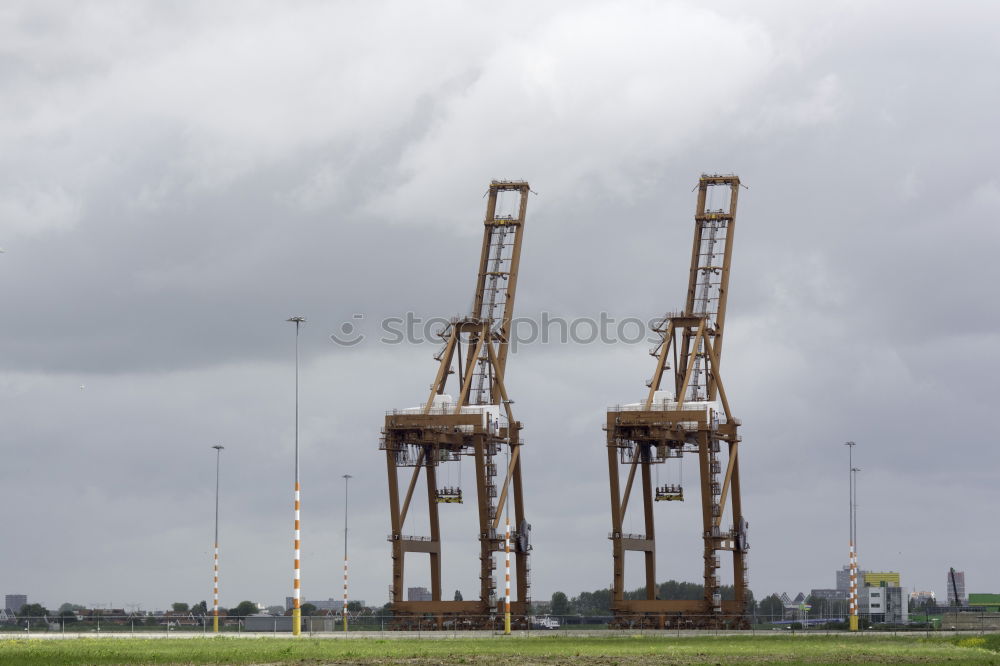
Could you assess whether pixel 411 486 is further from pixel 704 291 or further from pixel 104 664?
pixel 104 664

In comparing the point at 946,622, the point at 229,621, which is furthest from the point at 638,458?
the point at 946,622

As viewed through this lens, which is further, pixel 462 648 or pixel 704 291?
pixel 704 291

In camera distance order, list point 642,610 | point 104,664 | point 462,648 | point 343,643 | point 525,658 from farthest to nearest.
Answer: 1. point 642,610
2. point 343,643
3. point 462,648
4. point 525,658
5. point 104,664

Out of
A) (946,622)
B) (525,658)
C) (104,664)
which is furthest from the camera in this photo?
(946,622)

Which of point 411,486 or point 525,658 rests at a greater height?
point 411,486

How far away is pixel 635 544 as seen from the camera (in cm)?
12256

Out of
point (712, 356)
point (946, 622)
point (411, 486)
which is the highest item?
point (712, 356)

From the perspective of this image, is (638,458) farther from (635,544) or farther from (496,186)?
(496,186)

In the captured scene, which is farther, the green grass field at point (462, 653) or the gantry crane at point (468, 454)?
the gantry crane at point (468, 454)

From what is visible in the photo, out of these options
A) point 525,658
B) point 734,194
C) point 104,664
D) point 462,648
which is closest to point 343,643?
point 462,648

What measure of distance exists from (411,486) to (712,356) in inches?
1010

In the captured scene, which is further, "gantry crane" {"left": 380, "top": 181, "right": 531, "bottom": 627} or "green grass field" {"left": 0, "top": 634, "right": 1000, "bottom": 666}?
"gantry crane" {"left": 380, "top": 181, "right": 531, "bottom": 627}

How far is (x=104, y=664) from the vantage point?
157ft

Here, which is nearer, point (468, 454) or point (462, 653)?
point (462, 653)
